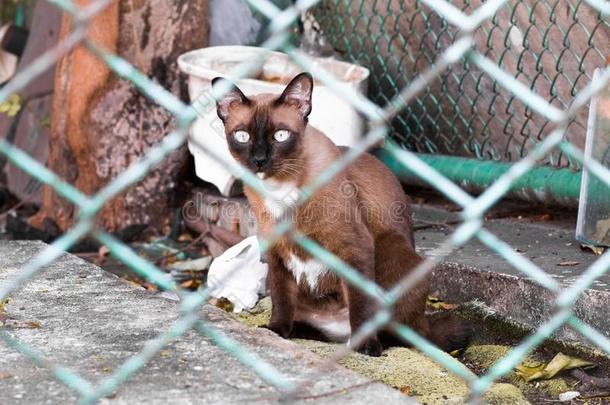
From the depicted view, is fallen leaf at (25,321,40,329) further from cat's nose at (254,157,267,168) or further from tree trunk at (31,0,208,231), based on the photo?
tree trunk at (31,0,208,231)

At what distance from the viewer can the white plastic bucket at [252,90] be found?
432 centimetres

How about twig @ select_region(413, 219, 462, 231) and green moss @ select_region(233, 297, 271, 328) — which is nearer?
green moss @ select_region(233, 297, 271, 328)

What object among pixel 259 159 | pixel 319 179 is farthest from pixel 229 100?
pixel 319 179

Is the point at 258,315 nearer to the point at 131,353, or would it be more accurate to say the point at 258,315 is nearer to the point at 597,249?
the point at 597,249

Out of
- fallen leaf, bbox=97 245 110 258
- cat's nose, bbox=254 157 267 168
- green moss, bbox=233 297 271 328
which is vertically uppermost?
cat's nose, bbox=254 157 267 168

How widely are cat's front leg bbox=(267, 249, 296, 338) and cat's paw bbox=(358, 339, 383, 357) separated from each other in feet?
1.04

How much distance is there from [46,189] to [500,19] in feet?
8.26

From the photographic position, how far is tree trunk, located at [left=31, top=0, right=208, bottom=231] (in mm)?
4789

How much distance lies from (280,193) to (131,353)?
0.85m

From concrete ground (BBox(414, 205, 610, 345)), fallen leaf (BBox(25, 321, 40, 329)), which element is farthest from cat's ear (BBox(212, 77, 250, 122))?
concrete ground (BBox(414, 205, 610, 345))

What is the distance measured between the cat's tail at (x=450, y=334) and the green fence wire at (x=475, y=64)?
4.26ft

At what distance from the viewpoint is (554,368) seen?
9.86ft

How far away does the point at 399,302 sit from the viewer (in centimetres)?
317

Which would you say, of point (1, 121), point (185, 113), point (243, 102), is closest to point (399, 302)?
point (243, 102)
